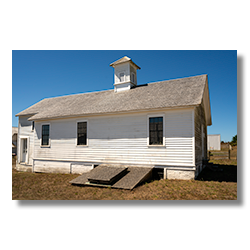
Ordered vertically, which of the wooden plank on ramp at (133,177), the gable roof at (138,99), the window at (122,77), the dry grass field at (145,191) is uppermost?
the window at (122,77)

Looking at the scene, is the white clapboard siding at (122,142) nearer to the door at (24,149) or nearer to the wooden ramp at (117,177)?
the wooden ramp at (117,177)

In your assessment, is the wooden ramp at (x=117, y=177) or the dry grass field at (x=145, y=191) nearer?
the dry grass field at (x=145, y=191)

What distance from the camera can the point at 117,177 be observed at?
985 centimetres

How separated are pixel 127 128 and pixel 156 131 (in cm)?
179

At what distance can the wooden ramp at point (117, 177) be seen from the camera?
A: 9.23 m

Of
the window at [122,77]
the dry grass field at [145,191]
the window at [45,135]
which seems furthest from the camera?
the window at [122,77]

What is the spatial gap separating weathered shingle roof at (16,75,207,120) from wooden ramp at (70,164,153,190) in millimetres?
3419

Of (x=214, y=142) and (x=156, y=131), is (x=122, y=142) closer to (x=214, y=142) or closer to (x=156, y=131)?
(x=156, y=131)

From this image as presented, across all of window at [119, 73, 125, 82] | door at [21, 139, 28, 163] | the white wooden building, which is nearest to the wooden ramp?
the white wooden building

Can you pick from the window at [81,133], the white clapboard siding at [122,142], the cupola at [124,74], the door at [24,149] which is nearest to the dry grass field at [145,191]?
the white clapboard siding at [122,142]

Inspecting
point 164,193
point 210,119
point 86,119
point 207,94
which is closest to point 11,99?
point 164,193

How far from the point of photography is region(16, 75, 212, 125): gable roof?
35.5 ft

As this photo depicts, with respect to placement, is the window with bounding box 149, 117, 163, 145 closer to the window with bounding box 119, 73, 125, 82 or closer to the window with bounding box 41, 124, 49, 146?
the window with bounding box 119, 73, 125, 82

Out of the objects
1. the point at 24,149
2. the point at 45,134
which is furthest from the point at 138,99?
the point at 24,149
